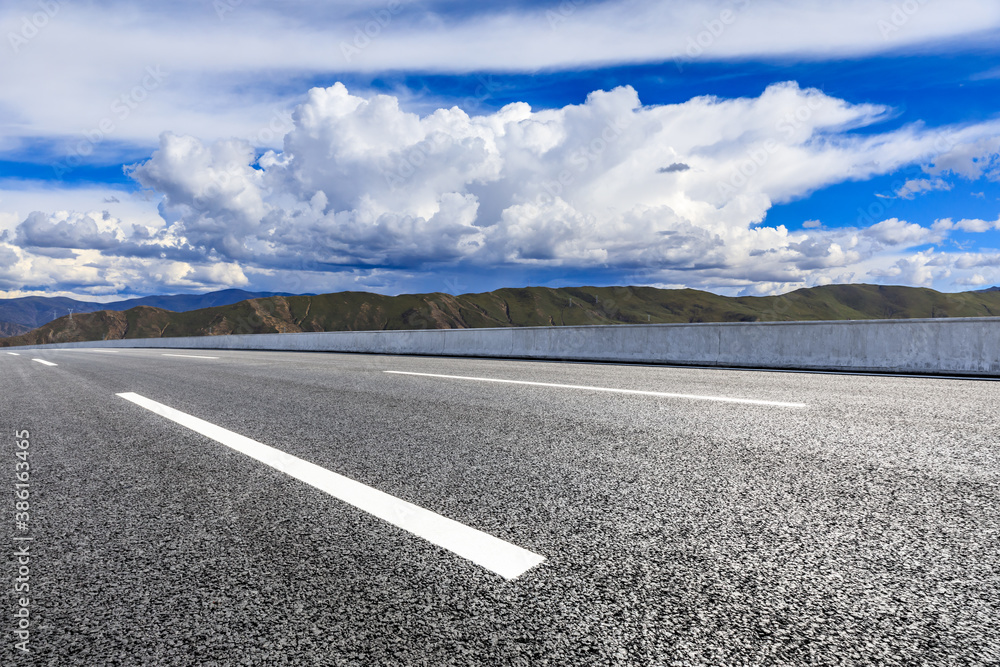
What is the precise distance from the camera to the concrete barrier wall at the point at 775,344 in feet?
30.6

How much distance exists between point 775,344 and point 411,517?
34.2ft

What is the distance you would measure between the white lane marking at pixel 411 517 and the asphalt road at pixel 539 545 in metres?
0.06

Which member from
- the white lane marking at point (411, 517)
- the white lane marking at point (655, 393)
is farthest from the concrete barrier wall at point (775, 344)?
the white lane marking at point (411, 517)

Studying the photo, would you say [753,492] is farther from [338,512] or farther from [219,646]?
[219,646]

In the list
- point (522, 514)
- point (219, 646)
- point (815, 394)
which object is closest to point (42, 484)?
point (219, 646)

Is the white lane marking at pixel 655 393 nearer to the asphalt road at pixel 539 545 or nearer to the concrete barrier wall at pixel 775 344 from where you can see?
the asphalt road at pixel 539 545

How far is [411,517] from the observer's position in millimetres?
2545

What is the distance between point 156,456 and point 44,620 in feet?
7.83

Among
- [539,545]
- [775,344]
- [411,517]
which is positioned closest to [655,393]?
[411,517]

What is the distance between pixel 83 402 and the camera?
273 inches

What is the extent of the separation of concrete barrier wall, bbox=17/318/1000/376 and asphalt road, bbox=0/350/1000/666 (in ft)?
18.2

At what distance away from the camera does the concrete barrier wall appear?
934cm

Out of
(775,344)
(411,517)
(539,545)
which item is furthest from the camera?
(775,344)

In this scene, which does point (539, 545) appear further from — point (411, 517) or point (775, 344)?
point (775, 344)
